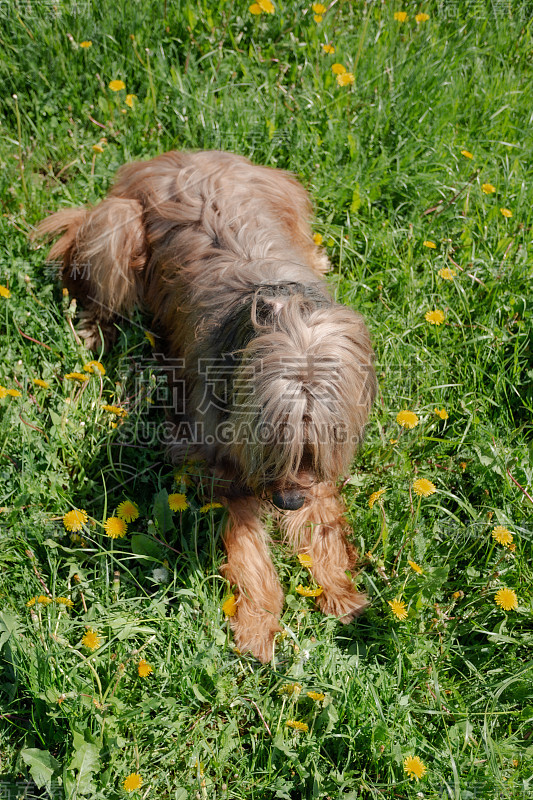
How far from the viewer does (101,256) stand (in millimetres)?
3855

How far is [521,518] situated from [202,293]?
186 cm

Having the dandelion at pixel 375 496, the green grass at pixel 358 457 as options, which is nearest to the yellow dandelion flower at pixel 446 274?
the green grass at pixel 358 457

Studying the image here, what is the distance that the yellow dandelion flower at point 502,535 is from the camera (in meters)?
3.00

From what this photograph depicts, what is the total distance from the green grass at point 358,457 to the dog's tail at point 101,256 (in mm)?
161

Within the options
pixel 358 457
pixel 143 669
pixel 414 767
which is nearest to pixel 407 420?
pixel 358 457

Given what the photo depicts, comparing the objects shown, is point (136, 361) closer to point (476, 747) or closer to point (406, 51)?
point (476, 747)

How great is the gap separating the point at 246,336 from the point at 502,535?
1415 millimetres

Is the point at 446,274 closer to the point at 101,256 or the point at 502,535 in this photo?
the point at 502,535

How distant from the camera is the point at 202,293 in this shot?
10.7 ft

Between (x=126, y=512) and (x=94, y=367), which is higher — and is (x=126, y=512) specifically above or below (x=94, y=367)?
below

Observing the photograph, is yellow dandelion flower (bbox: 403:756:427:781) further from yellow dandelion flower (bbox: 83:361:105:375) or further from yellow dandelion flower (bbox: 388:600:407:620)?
yellow dandelion flower (bbox: 83:361:105:375)

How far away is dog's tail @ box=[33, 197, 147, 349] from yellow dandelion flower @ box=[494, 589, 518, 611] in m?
2.47

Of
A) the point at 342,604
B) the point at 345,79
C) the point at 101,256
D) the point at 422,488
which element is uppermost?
the point at 345,79

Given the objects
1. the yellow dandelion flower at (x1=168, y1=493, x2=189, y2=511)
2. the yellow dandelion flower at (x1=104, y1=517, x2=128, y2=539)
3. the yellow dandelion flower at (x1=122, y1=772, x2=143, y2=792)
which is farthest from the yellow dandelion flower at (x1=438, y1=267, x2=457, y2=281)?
the yellow dandelion flower at (x1=122, y1=772, x2=143, y2=792)
